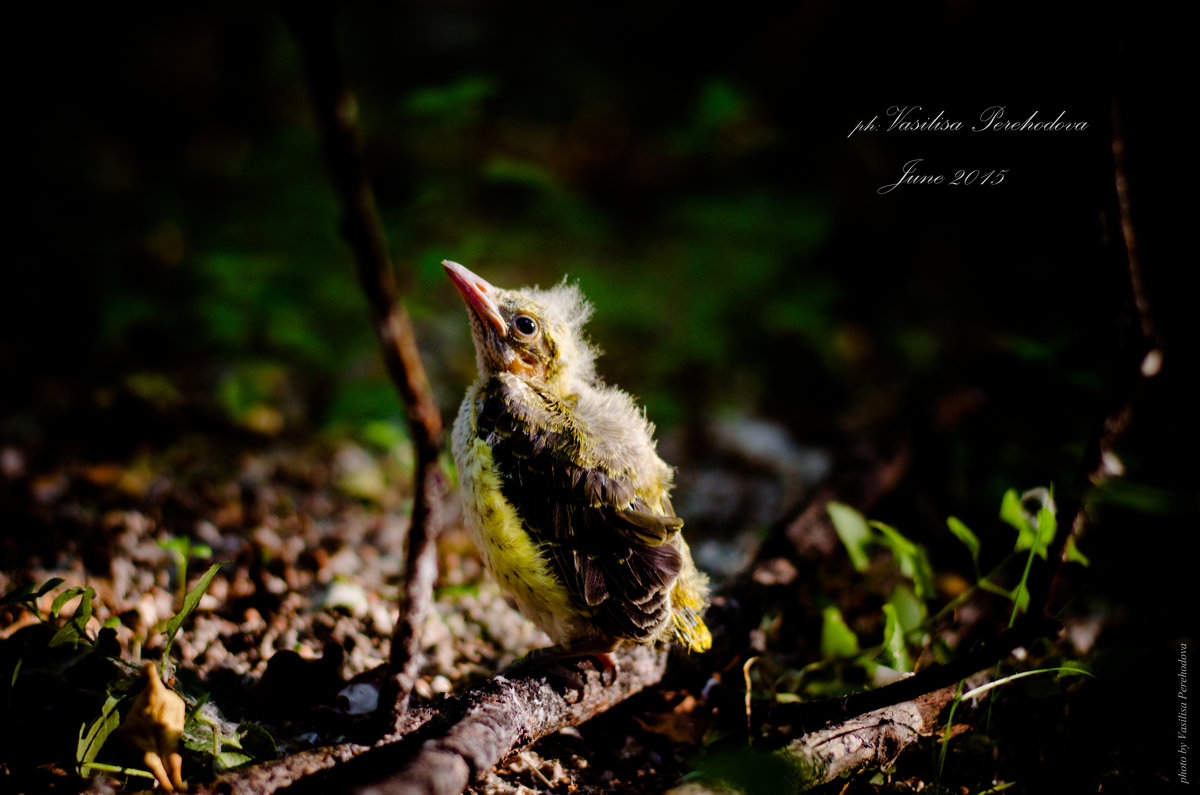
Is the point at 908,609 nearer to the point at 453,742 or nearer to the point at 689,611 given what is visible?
the point at 689,611

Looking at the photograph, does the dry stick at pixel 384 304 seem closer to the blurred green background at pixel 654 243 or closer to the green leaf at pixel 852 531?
the green leaf at pixel 852 531

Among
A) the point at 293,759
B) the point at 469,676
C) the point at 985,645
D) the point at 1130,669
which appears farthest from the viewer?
the point at 469,676

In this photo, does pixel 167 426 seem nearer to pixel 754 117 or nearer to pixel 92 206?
pixel 92 206

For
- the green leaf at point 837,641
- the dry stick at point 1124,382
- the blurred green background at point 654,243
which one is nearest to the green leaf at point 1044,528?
the dry stick at point 1124,382

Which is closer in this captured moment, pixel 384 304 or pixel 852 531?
pixel 384 304

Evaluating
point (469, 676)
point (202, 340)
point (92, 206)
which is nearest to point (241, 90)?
point (92, 206)

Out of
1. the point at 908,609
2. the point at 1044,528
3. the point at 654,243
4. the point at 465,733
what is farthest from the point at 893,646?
the point at 654,243
